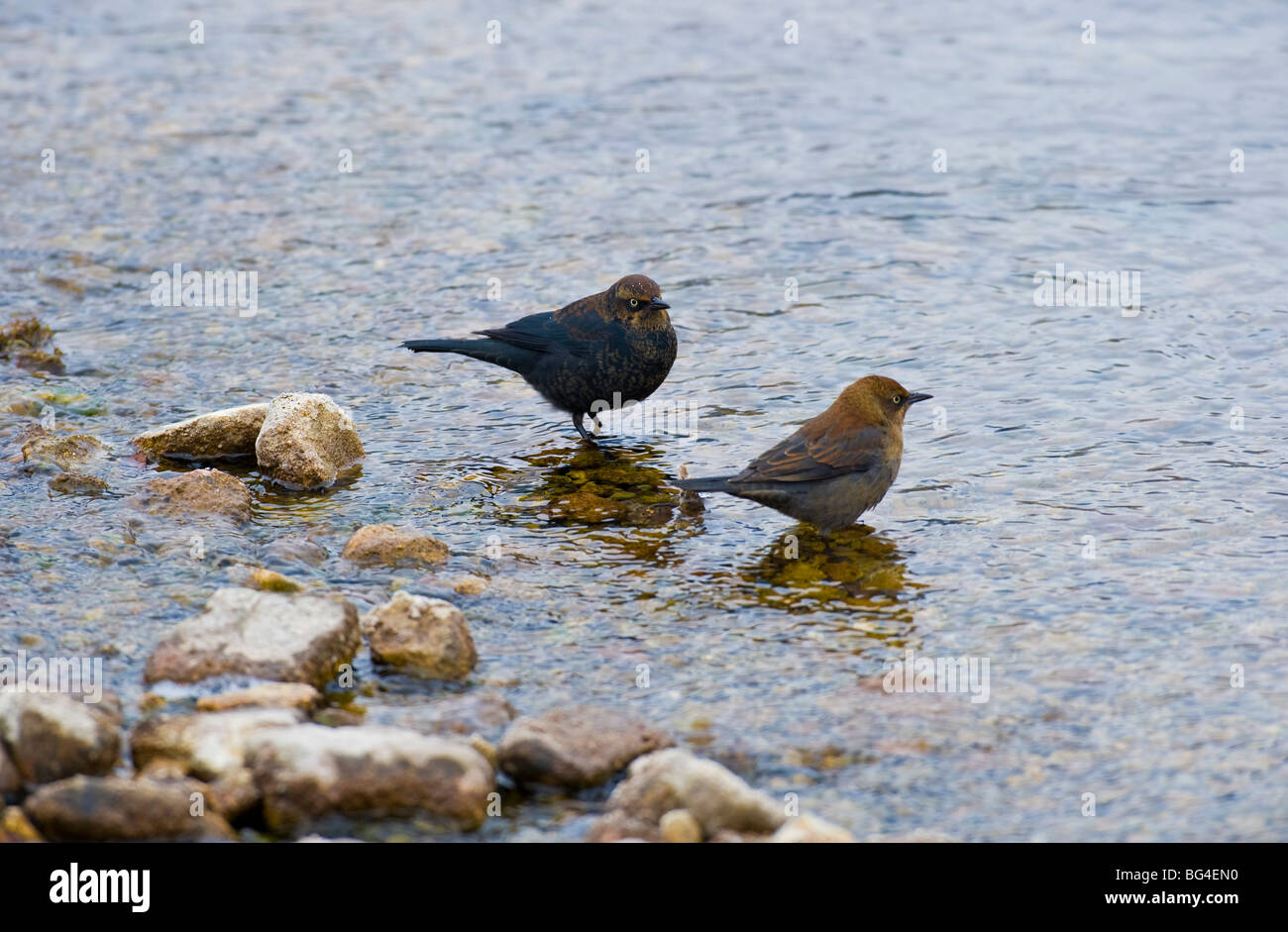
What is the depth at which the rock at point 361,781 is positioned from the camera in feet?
16.9

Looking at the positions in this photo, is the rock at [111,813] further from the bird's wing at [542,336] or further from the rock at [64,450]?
the bird's wing at [542,336]

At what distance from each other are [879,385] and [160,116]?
11.6 metres

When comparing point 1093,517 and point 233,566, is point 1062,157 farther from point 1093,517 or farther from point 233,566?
point 233,566

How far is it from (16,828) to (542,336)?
5200mm

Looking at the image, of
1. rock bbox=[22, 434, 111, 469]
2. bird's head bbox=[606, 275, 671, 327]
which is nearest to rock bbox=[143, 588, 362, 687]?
rock bbox=[22, 434, 111, 469]

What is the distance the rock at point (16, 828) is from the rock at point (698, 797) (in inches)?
78.9

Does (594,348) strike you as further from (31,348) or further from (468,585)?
(31,348)

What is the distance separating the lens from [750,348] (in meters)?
10.7

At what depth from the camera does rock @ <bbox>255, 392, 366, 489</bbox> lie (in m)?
8.38

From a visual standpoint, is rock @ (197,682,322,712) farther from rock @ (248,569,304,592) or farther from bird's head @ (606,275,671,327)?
bird's head @ (606,275,671,327)

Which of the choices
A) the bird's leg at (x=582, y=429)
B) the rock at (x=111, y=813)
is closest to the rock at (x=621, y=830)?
the rock at (x=111, y=813)

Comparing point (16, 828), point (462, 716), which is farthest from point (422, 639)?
point (16, 828)

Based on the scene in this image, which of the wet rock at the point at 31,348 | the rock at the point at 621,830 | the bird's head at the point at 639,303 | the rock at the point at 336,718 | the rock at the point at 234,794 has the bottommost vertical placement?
the rock at the point at 621,830

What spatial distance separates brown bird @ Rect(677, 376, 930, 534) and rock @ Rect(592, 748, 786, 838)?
257 cm
